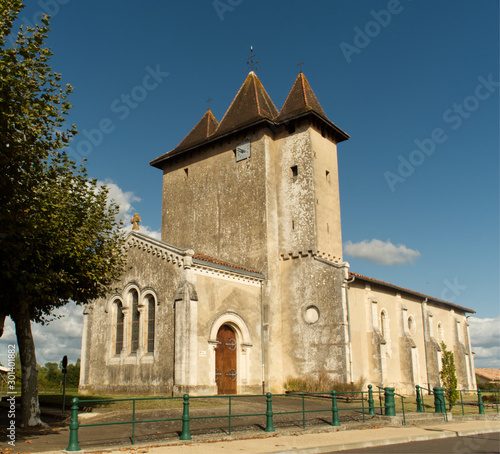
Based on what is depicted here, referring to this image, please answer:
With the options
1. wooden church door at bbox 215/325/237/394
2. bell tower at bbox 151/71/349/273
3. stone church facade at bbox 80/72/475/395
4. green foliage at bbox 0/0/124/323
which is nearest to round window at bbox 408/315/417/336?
stone church facade at bbox 80/72/475/395

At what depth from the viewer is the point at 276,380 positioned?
23625 mm

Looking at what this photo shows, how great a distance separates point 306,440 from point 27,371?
7848mm

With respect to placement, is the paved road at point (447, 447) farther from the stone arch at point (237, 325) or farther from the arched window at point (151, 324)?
the arched window at point (151, 324)

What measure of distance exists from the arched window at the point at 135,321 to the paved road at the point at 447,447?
13893mm

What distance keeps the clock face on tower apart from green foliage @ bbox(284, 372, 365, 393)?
1211 cm

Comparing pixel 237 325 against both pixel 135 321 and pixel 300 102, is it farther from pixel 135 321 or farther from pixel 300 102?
pixel 300 102

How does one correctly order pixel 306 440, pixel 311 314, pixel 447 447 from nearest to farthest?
pixel 447 447 → pixel 306 440 → pixel 311 314

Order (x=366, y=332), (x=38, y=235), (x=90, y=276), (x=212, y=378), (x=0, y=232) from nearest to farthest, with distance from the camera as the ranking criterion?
(x=0, y=232)
(x=38, y=235)
(x=90, y=276)
(x=212, y=378)
(x=366, y=332)

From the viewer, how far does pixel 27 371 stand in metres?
13.5

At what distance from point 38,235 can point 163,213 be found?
17097 millimetres

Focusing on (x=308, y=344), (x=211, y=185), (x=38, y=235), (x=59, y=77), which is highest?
(x=211, y=185)

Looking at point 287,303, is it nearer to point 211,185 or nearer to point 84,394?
point 211,185

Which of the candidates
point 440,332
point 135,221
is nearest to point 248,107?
point 135,221

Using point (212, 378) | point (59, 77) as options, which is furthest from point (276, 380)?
point (59, 77)
